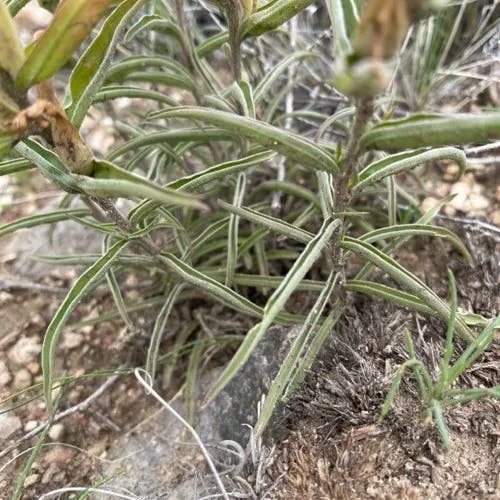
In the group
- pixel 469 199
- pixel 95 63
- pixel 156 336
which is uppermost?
pixel 95 63

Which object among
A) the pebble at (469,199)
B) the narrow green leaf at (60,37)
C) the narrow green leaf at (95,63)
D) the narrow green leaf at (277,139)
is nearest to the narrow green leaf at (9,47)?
the narrow green leaf at (60,37)

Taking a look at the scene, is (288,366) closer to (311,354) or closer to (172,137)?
(311,354)

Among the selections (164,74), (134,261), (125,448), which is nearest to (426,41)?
(164,74)

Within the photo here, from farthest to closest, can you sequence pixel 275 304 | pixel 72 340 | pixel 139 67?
pixel 72 340 < pixel 139 67 < pixel 275 304

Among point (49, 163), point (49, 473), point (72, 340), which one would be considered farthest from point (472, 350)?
point (72, 340)

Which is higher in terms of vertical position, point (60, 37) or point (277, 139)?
point (60, 37)

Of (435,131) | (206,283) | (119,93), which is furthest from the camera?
(119,93)
